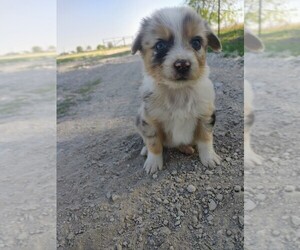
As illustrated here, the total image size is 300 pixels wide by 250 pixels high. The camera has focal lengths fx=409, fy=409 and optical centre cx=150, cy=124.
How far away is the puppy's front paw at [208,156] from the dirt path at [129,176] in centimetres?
2

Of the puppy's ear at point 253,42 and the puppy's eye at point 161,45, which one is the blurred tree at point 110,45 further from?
the puppy's ear at point 253,42

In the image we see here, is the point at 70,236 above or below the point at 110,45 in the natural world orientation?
below

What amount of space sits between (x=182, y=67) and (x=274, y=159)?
37 cm

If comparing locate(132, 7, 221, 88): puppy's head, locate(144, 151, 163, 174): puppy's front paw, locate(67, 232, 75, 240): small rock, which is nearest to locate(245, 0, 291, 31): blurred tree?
locate(132, 7, 221, 88): puppy's head

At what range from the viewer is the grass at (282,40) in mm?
1119

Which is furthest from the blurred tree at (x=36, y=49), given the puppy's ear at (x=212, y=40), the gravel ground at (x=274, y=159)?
the gravel ground at (x=274, y=159)

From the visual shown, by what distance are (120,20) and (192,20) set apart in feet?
0.78

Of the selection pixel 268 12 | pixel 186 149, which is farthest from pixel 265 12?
pixel 186 149

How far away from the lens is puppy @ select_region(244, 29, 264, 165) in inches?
44.9

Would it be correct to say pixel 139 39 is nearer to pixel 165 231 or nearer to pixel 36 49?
pixel 36 49

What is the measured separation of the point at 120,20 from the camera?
3.95 ft

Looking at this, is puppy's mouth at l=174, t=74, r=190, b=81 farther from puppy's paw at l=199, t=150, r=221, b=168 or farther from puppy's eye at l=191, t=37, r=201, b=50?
puppy's paw at l=199, t=150, r=221, b=168

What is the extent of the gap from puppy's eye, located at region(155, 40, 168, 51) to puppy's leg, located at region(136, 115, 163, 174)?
0.24 m

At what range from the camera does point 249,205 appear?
111cm
